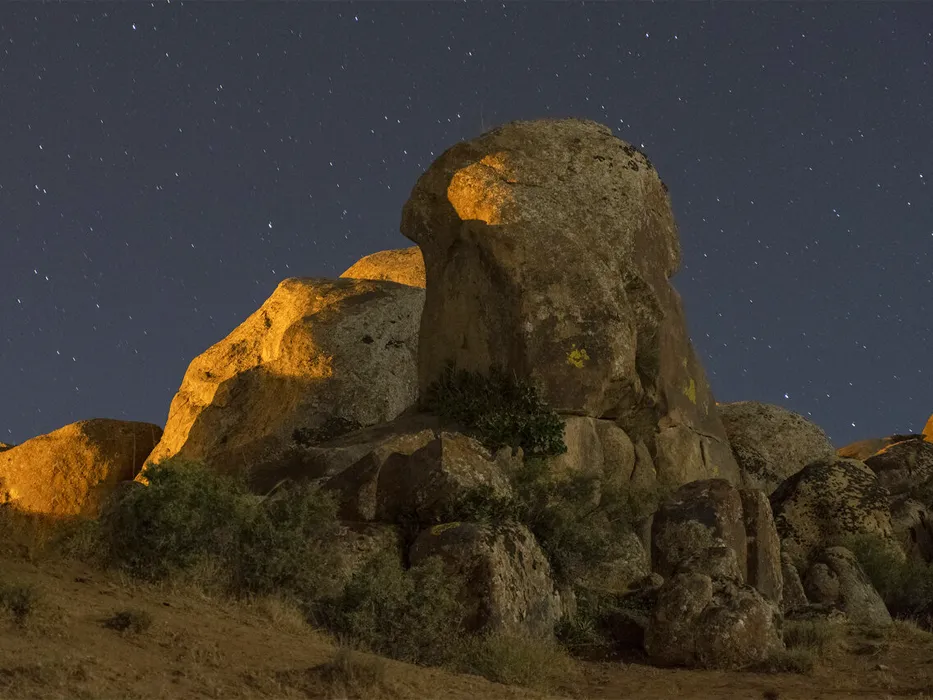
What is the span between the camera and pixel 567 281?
87.6 ft

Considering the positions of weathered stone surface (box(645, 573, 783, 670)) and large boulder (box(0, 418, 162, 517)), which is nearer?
weathered stone surface (box(645, 573, 783, 670))

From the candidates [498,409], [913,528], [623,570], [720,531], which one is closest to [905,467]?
[913,528]

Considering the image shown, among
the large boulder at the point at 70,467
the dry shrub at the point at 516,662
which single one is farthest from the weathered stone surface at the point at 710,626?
the large boulder at the point at 70,467

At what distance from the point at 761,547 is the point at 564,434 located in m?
6.01

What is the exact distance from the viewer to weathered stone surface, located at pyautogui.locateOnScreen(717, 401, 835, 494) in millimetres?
33812

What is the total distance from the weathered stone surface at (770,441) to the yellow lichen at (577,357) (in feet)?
28.8

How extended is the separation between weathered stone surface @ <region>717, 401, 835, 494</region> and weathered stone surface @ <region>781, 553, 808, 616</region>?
11.6m

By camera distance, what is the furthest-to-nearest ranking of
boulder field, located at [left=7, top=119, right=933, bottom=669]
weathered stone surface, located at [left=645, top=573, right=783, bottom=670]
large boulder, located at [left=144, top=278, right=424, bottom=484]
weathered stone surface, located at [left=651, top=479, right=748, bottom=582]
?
large boulder, located at [left=144, top=278, right=424, bottom=484] < weathered stone surface, located at [left=651, top=479, right=748, bottom=582] < boulder field, located at [left=7, top=119, right=933, bottom=669] < weathered stone surface, located at [left=645, top=573, right=783, bottom=670]

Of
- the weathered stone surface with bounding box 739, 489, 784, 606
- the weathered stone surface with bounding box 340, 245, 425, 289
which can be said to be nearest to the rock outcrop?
the weathered stone surface with bounding box 739, 489, 784, 606

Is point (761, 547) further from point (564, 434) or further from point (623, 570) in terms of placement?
point (564, 434)

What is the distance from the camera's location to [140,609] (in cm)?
1186

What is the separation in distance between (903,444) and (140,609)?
25707 millimetres

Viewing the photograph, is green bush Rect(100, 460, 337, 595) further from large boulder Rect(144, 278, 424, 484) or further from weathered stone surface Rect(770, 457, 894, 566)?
large boulder Rect(144, 278, 424, 484)

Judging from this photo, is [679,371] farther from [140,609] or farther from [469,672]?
[140,609]
